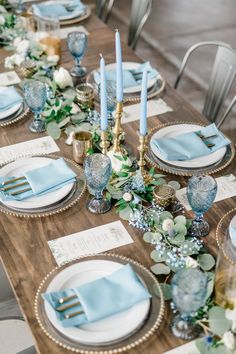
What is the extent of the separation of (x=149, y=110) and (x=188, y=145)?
0.38m

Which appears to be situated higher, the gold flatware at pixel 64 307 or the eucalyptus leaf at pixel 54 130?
the gold flatware at pixel 64 307

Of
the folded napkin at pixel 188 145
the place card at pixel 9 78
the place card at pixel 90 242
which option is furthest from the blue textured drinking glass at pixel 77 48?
the place card at pixel 90 242

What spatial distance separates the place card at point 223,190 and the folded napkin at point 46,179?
1.29 feet

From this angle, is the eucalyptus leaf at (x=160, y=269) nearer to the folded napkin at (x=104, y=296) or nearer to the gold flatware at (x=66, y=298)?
the folded napkin at (x=104, y=296)

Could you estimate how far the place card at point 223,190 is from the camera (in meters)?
1.91

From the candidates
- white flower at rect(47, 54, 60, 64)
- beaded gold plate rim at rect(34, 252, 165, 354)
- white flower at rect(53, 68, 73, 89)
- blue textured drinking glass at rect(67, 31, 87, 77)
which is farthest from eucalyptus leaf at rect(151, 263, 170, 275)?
white flower at rect(47, 54, 60, 64)

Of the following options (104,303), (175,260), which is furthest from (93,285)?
(175,260)

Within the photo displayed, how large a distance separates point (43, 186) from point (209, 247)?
1.98ft

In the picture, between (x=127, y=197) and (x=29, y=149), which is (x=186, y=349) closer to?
(x=127, y=197)

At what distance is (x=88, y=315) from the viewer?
1410 mm

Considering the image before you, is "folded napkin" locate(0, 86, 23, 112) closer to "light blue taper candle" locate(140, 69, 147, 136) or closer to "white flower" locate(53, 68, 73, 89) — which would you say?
"white flower" locate(53, 68, 73, 89)

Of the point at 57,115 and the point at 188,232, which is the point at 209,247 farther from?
the point at 57,115

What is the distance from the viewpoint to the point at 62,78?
8.07ft

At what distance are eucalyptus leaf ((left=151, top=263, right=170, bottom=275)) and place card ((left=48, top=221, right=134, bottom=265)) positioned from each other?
0.14 m
